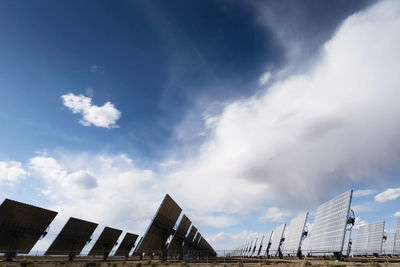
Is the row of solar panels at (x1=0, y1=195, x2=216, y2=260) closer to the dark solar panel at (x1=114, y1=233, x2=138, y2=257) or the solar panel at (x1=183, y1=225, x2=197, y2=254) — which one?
the dark solar panel at (x1=114, y1=233, x2=138, y2=257)

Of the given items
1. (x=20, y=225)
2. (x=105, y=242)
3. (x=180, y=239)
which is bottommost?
(x=20, y=225)

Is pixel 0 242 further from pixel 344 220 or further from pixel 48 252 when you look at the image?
pixel 344 220

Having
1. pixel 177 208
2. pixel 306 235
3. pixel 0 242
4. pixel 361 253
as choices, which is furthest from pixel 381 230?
pixel 0 242

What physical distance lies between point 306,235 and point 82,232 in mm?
32305

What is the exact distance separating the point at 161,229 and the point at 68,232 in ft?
38.7

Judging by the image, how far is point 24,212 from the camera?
28438 mm

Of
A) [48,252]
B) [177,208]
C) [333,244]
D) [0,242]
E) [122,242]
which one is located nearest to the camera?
[0,242]

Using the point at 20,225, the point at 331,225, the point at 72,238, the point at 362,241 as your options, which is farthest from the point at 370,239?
the point at 20,225

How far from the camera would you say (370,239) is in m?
55.0

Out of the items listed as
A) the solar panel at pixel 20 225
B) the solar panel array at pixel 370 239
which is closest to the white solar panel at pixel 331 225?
the solar panel array at pixel 370 239

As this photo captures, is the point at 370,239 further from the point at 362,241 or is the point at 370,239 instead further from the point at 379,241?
the point at 362,241

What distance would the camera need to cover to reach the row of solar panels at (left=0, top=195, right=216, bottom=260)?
2758 cm

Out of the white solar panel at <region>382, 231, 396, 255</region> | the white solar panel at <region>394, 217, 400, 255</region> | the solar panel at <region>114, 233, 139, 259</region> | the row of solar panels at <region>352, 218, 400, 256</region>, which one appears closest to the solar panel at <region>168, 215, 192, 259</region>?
the solar panel at <region>114, 233, 139, 259</region>

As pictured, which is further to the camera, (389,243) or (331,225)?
(389,243)
